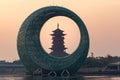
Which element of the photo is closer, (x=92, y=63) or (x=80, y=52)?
(x=80, y=52)

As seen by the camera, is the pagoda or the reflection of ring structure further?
the pagoda

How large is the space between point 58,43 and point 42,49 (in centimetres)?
4571

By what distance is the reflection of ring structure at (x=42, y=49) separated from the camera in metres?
118

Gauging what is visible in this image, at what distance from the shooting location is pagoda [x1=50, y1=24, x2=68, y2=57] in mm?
161250

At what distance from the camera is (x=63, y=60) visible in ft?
391

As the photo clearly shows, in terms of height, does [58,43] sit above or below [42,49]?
above

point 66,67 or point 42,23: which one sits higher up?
point 42,23

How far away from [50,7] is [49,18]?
9.73 ft

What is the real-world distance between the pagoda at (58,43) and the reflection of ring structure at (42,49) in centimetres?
4118

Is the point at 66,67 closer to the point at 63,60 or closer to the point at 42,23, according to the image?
the point at 63,60

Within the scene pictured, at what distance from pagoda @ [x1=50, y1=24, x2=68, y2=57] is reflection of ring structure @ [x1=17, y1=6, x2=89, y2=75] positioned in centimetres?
4118

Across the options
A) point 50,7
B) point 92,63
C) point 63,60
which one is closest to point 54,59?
point 63,60

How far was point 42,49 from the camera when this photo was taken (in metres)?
119

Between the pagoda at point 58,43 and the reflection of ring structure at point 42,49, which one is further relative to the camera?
the pagoda at point 58,43
